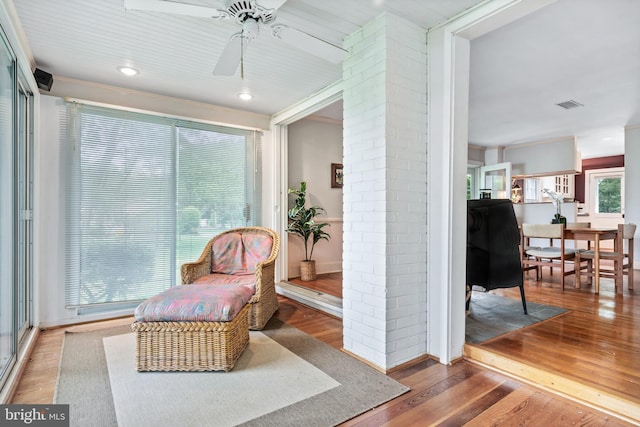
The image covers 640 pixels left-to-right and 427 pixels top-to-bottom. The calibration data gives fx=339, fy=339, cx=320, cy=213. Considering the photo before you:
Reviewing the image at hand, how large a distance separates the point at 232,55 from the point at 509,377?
2629mm

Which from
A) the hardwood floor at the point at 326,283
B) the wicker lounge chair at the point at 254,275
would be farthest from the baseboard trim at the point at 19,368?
the hardwood floor at the point at 326,283

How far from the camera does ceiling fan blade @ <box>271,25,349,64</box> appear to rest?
188 centimetres

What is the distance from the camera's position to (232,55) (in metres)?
2.10

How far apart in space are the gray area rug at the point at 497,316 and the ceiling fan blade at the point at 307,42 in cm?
225

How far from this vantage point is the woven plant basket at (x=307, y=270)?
4.64 metres

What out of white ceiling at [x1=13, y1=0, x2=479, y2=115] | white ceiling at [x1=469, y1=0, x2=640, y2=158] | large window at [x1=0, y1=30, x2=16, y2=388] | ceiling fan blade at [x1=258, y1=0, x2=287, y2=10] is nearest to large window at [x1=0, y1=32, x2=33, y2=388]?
large window at [x1=0, y1=30, x2=16, y2=388]

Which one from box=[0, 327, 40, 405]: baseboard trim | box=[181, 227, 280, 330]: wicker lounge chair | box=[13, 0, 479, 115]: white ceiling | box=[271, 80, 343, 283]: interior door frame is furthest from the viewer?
box=[271, 80, 343, 283]: interior door frame

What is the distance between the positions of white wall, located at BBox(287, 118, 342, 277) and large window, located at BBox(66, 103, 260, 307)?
97cm

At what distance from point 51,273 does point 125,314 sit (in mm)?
763

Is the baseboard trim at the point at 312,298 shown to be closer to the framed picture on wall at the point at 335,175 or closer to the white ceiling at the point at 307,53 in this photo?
the framed picture on wall at the point at 335,175

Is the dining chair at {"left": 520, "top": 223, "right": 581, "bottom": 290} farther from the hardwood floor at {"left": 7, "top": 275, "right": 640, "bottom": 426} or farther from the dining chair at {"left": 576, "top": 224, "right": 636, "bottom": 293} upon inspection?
the hardwood floor at {"left": 7, "top": 275, "right": 640, "bottom": 426}

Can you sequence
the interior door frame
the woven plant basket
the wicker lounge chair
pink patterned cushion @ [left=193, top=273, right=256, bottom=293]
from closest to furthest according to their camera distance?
1. the wicker lounge chair
2. pink patterned cushion @ [left=193, top=273, right=256, bottom=293]
3. the interior door frame
4. the woven plant basket

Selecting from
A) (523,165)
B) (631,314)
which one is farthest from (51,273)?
(523,165)

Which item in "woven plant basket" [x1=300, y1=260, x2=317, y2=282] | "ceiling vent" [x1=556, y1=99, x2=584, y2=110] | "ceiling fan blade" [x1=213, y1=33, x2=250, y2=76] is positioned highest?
"ceiling vent" [x1=556, y1=99, x2=584, y2=110]
